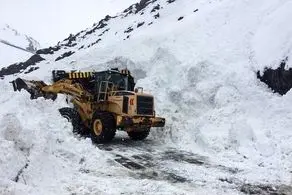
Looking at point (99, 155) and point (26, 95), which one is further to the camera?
point (26, 95)

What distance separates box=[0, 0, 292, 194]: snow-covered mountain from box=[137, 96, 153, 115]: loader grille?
1180 mm

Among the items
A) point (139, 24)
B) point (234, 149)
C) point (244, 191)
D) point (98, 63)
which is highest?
point (139, 24)

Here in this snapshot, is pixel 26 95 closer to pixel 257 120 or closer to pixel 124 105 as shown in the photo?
pixel 124 105

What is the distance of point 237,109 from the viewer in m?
16.3

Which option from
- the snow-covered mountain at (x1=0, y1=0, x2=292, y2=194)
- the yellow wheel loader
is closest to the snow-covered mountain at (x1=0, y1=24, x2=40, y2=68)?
the snow-covered mountain at (x1=0, y1=0, x2=292, y2=194)

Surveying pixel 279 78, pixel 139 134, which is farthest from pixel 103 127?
pixel 279 78

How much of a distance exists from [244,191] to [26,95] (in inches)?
326

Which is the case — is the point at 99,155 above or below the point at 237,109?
below

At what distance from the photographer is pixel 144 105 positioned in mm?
15375

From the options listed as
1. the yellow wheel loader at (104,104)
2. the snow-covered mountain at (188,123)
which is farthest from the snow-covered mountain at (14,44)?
the yellow wheel loader at (104,104)

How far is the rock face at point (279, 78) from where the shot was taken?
1593 centimetres

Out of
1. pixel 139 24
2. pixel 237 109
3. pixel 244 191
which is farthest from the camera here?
pixel 139 24

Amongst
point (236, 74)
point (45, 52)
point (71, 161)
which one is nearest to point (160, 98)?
point (236, 74)

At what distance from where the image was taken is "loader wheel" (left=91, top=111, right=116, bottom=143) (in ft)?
48.8
